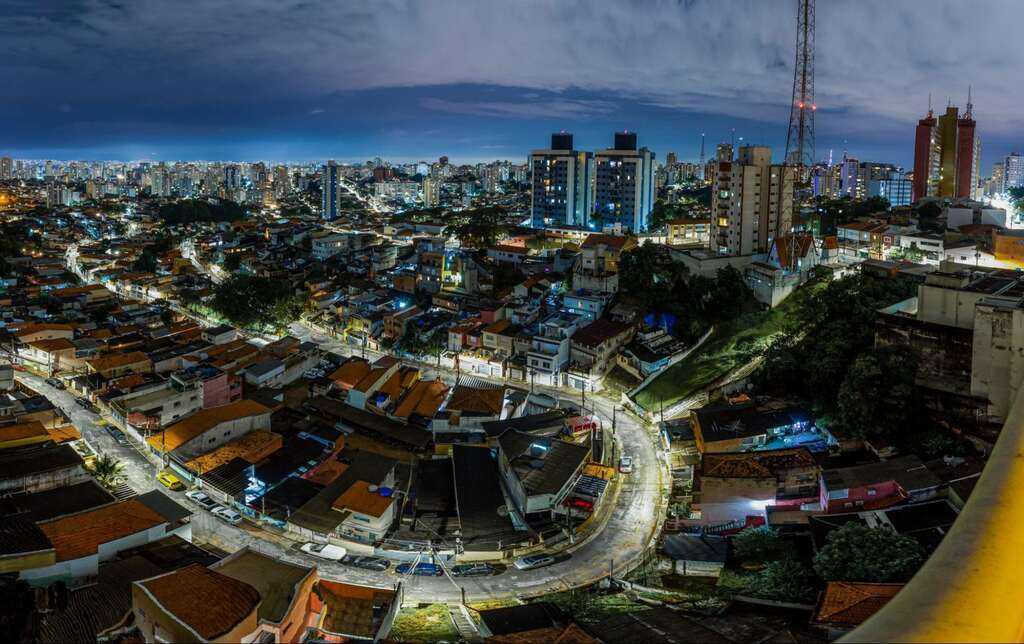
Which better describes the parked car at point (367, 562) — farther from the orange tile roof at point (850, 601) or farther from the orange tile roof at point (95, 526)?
the orange tile roof at point (850, 601)

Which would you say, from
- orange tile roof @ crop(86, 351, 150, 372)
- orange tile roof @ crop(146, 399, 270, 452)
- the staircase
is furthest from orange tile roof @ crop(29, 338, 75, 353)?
the staircase

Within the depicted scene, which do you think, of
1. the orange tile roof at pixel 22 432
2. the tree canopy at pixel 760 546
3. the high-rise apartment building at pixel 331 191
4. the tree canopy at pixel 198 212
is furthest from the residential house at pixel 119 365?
the tree canopy at pixel 198 212

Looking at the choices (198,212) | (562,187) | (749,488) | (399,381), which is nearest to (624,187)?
(562,187)

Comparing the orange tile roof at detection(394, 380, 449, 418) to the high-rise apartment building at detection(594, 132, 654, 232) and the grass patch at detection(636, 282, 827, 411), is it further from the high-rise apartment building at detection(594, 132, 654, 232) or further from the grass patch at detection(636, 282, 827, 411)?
the high-rise apartment building at detection(594, 132, 654, 232)

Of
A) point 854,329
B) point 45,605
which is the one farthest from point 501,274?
point 45,605

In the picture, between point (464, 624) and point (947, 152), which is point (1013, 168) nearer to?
point (947, 152)
